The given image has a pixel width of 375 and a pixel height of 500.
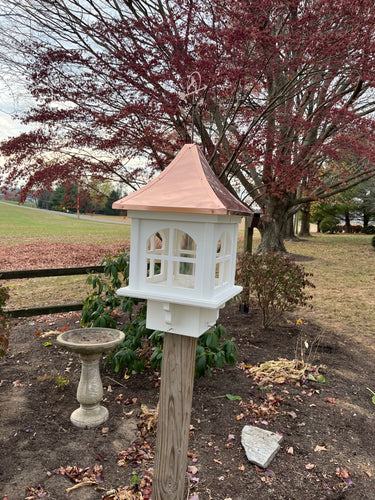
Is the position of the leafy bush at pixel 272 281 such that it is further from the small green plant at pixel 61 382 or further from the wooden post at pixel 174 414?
the wooden post at pixel 174 414

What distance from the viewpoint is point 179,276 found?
2.24 metres

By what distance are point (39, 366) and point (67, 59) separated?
14.4 feet

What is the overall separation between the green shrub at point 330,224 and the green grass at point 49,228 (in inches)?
628

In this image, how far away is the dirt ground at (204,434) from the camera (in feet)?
8.43

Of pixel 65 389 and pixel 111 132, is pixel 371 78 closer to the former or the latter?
pixel 111 132

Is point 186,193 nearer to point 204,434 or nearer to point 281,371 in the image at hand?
point 204,434

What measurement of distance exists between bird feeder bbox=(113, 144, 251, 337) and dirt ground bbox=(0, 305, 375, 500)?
59.5 inches

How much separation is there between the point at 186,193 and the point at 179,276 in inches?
26.0

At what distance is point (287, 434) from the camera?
3193 millimetres

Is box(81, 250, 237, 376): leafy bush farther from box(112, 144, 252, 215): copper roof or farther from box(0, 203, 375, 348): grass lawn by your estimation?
box(0, 203, 375, 348): grass lawn

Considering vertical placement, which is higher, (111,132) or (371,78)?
(371,78)

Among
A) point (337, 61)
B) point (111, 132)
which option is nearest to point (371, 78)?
point (337, 61)

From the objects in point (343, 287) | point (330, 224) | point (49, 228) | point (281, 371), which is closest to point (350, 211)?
point (330, 224)

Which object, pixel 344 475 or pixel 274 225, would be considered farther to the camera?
pixel 274 225
